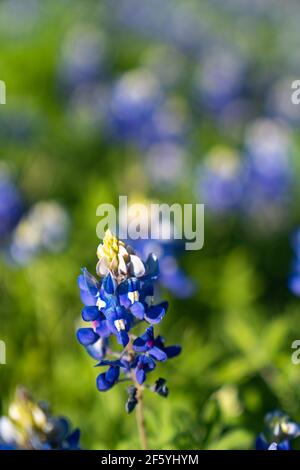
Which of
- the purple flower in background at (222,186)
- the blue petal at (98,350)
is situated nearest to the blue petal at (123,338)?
the blue petal at (98,350)

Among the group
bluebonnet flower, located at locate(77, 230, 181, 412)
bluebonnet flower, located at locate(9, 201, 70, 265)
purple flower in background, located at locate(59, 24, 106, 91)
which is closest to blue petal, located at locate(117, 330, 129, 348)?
bluebonnet flower, located at locate(77, 230, 181, 412)

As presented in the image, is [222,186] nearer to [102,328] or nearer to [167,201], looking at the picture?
[167,201]

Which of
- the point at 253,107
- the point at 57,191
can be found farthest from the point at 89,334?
the point at 253,107

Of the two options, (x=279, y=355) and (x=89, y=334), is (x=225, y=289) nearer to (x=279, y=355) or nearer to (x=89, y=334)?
(x=279, y=355)

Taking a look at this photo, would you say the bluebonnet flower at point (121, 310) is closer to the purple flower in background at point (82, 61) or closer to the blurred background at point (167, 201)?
the blurred background at point (167, 201)

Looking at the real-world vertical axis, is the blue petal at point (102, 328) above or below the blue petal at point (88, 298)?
below

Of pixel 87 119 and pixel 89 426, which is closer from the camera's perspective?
pixel 89 426
